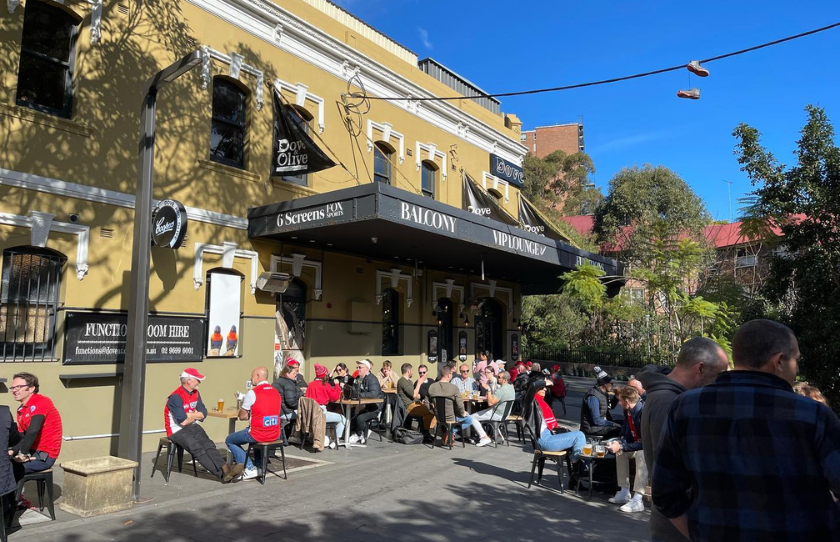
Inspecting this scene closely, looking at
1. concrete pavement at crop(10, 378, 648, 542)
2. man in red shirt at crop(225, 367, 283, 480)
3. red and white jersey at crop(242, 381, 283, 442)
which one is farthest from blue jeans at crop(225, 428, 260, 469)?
concrete pavement at crop(10, 378, 648, 542)

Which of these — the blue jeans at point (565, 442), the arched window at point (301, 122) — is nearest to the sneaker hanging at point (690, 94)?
the blue jeans at point (565, 442)

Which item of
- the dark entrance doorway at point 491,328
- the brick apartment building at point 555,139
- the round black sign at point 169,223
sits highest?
the brick apartment building at point 555,139

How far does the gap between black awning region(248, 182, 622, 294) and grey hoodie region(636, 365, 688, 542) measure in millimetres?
7051

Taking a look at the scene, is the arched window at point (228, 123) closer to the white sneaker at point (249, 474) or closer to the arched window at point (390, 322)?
the arched window at point (390, 322)

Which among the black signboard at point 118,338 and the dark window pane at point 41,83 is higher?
the dark window pane at point 41,83

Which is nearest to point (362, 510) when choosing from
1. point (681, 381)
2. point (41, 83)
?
point (681, 381)

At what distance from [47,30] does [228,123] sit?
11.2 ft

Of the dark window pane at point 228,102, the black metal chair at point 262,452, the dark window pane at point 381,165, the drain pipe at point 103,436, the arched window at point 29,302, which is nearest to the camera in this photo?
the black metal chair at point 262,452

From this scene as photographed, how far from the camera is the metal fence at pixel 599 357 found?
95.0 ft

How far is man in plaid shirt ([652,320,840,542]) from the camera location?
89.5 inches

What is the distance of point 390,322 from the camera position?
636 inches

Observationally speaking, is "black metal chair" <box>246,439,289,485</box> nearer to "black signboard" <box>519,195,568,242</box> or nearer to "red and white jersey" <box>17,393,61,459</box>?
"red and white jersey" <box>17,393,61,459</box>

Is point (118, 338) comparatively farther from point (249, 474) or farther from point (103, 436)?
point (249, 474)

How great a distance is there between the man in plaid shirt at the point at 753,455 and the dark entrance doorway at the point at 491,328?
17.5 meters
